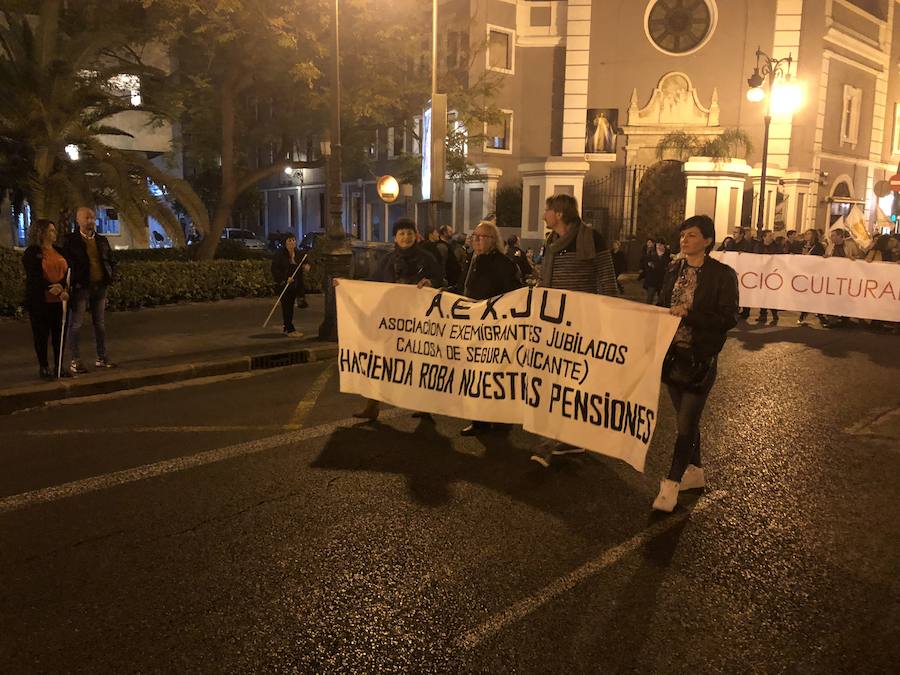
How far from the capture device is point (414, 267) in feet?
23.8

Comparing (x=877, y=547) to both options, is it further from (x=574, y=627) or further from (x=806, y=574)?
(x=574, y=627)

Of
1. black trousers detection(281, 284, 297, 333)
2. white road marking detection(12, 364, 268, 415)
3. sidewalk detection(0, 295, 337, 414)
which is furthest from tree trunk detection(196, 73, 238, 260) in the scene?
white road marking detection(12, 364, 268, 415)

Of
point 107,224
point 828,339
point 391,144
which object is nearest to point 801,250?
point 828,339

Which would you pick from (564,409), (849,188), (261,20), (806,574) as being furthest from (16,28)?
(849,188)

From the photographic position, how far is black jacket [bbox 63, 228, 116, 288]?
8.79 m

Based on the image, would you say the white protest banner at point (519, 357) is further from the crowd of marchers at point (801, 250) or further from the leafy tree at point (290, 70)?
the leafy tree at point (290, 70)

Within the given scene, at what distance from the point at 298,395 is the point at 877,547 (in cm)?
585

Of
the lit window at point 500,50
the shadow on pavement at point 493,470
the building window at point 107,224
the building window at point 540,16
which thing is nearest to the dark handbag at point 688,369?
the shadow on pavement at point 493,470

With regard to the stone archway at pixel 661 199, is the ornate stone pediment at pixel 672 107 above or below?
above

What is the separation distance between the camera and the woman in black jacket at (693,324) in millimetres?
4910

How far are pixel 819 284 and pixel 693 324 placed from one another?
10192mm

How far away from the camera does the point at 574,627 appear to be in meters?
3.68

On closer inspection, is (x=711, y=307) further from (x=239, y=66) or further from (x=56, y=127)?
(x=239, y=66)

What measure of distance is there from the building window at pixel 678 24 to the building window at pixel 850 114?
7.30 metres
